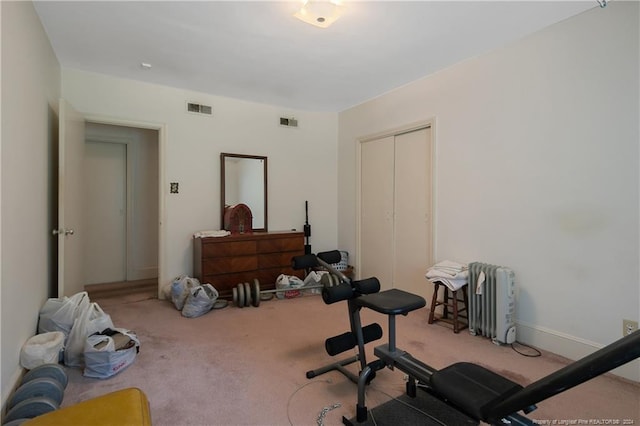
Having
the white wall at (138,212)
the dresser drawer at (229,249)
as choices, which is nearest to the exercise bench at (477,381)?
the dresser drawer at (229,249)

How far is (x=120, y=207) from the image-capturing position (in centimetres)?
489

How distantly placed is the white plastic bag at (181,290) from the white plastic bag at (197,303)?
5.5 inches

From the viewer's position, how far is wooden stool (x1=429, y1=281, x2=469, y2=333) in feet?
9.76


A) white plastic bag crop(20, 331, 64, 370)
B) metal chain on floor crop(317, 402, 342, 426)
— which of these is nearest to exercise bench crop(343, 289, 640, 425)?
metal chain on floor crop(317, 402, 342, 426)

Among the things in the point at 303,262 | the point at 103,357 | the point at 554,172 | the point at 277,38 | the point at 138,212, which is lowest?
the point at 103,357

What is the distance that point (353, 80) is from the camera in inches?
148

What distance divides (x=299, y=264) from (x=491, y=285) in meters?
1.80

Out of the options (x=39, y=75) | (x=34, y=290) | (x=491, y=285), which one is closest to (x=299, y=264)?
(x=491, y=285)

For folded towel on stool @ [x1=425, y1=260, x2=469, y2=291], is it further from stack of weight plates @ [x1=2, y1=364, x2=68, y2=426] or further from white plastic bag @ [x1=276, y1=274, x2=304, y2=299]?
stack of weight plates @ [x1=2, y1=364, x2=68, y2=426]

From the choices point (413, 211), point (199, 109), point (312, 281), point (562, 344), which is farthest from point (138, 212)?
point (562, 344)

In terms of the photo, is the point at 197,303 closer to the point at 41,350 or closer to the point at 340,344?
the point at 41,350

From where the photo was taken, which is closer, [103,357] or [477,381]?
[477,381]

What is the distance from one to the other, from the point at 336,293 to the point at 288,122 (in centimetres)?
353

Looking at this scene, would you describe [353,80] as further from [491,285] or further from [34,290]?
[34,290]
